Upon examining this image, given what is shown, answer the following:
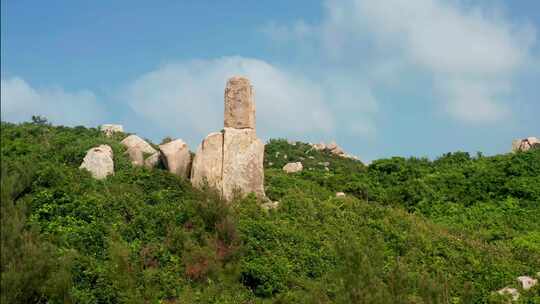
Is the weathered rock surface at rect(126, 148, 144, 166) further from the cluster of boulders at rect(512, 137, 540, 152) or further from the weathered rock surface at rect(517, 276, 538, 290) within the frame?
the cluster of boulders at rect(512, 137, 540, 152)

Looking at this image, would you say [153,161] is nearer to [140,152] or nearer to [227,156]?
[140,152]

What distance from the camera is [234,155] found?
79.2 feet

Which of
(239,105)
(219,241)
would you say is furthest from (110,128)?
(219,241)

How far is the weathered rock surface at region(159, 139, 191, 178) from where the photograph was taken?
25031 mm

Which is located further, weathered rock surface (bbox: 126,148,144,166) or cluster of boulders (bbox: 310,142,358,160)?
cluster of boulders (bbox: 310,142,358,160)

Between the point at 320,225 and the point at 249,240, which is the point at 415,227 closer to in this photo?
the point at 320,225

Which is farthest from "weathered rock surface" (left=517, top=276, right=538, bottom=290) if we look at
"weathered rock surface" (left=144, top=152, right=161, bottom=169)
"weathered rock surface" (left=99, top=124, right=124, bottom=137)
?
"weathered rock surface" (left=99, top=124, right=124, bottom=137)

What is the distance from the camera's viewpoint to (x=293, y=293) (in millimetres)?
18844

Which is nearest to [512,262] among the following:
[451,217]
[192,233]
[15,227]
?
[451,217]

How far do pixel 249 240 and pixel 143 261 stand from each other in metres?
3.24

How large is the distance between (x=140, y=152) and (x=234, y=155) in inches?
176

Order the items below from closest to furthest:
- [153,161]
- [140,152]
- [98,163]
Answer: [98,163]
[153,161]
[140,152]

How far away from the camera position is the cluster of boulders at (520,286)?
811 inches

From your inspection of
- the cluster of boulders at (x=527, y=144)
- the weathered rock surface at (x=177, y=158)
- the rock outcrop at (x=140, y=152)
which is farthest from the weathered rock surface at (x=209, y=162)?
the cluster of boulders at (x=527, y=144)
